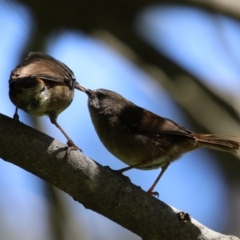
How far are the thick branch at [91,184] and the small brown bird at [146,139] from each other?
0.83m

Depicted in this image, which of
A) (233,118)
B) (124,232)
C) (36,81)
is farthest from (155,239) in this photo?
(124,232)

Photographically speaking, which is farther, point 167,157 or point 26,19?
point 26,19

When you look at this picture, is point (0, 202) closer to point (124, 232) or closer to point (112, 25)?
point (124, 232)

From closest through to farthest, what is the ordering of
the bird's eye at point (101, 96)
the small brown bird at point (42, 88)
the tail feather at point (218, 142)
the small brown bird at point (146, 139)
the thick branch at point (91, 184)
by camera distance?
the thick branch at point (91, 184), the small brown bird at point (42, 88), the small brown bird at point (146, 139), the tail feather at point (218, 142), the bird's eye at point (101, 96)

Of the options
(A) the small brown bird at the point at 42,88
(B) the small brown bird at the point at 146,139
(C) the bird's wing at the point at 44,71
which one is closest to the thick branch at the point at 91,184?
(A) the small brown bird at the point at 42,88

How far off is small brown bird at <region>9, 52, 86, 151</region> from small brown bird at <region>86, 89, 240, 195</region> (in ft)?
1.21

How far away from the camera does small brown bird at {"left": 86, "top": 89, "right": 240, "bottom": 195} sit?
13.1 ft

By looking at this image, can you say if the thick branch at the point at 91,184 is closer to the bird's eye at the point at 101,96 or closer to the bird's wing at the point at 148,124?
the bird's wing at the point at 148,124

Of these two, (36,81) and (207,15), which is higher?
(207,15)

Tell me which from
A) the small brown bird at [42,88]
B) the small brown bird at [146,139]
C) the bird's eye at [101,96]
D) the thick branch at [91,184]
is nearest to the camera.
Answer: the thick branch at [91,184]

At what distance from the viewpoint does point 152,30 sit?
6238 millimetres

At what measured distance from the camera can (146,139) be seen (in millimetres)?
4020

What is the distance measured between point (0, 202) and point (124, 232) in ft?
5.71

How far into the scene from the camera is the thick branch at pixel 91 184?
295 cm
